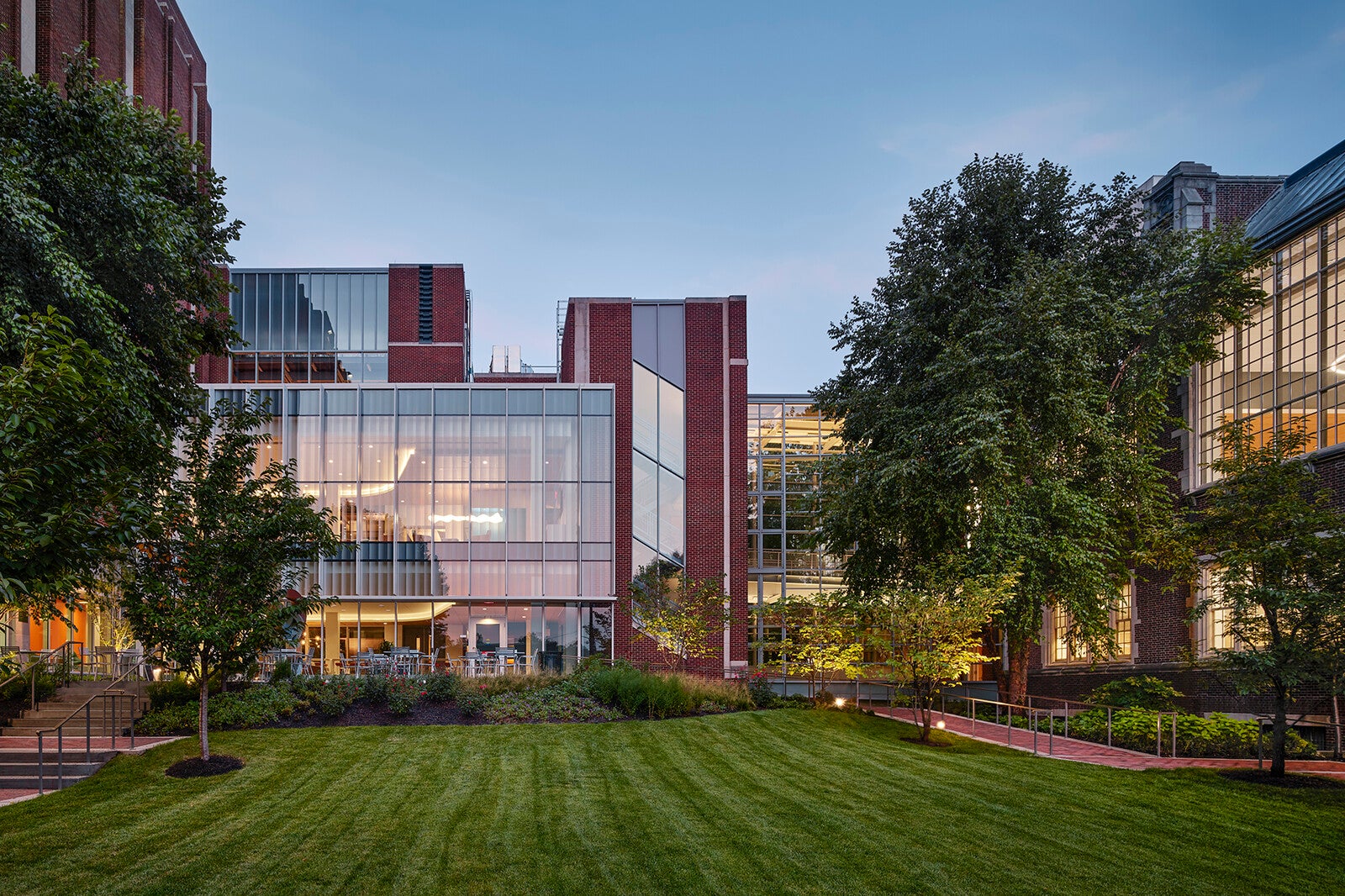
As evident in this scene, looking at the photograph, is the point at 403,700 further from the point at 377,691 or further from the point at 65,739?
the point at 65,739

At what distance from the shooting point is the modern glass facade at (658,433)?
32344mm

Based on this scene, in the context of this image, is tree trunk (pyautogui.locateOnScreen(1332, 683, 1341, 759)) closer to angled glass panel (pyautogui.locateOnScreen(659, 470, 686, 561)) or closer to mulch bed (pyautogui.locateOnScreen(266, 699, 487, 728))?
mulch bed (pyautogui.locateOnScreen(266, 699, 487, 728))

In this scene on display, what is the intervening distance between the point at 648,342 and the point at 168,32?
19717 millimetres

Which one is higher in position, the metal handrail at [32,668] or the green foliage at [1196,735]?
the metal handrail at [32,668]

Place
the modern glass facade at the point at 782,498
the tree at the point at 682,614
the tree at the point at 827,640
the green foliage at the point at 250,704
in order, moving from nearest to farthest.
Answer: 1. the green foliage at the point at 250,704
2. the tree at the point at 827,640
3. the tree at the point at 682,614
4. the modern glass facade at the point at 782,498

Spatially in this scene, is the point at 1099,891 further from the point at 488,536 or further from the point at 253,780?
the point at 488,536

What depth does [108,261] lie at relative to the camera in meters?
16.1

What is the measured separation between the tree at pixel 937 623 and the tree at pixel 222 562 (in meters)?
11.9

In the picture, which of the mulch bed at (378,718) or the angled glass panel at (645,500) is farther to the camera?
the angled glass panel at (645,500)

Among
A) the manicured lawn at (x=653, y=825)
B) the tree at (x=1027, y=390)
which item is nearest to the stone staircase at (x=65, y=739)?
the manicured lawn at (x=653, y=825)

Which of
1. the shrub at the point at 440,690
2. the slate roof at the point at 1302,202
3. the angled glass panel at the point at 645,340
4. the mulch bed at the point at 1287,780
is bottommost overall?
the shrub at the point at 440,690

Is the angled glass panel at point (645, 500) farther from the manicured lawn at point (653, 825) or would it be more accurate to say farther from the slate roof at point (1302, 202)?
the slate roof at point (1302, 202)

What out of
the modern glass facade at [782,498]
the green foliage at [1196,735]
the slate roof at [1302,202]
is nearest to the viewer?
the green foliage at [1196,735]

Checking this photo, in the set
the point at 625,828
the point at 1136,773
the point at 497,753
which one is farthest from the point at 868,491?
the point at 625,828
